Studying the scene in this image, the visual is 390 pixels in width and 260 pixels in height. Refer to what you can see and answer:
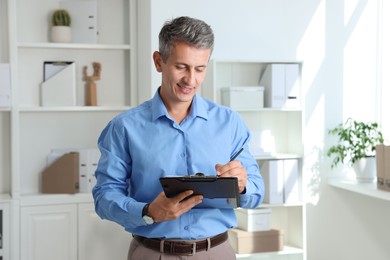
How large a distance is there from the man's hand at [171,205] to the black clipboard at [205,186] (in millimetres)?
15

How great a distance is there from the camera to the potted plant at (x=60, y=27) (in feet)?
13.9

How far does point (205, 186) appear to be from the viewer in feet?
6.06

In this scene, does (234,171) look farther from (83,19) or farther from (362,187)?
(83,19)

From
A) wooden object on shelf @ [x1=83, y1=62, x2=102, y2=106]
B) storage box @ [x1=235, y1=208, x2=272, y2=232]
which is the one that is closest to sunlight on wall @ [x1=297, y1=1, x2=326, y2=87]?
storage box @ [x1=235, y1=208, x2=272, y2=232]

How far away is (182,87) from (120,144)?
277 millimetres

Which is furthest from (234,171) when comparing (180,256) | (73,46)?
(73,46)

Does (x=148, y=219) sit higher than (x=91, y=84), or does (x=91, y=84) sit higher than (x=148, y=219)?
(x=91, y=84)

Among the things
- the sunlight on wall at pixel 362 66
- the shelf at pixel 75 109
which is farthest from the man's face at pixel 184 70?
the sunlight on wall at pixel 362 66

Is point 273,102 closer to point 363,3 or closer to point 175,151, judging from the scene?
point 363,3

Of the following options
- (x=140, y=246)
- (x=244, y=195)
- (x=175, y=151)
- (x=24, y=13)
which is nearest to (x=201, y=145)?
(x=175, y=151)

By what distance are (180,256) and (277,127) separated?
95.9 inches

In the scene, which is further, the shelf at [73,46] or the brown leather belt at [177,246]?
the shelf at [73,46]

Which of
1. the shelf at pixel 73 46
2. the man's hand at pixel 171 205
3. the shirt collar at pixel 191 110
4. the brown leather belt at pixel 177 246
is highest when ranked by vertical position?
the shelf at pixel 73 46

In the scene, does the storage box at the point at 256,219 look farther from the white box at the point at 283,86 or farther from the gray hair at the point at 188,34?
the gray hair at the point at 188,34
